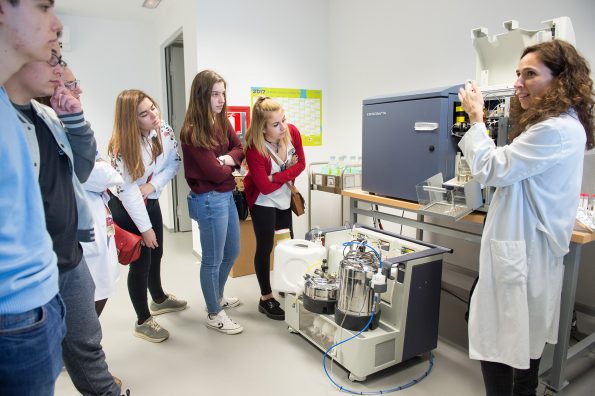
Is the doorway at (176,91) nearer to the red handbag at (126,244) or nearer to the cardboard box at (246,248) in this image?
the cardboard box at (246,248)

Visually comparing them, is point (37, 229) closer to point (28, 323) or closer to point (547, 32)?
point (28, 323)

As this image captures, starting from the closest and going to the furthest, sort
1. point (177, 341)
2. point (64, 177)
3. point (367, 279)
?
point (64, 177)
point (367, 279)
point (177, 341)

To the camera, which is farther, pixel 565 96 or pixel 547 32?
pixel 547 32

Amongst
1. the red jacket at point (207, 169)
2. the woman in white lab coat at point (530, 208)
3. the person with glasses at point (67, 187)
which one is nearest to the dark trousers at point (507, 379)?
the woman in white lab coat at point (530, 208)

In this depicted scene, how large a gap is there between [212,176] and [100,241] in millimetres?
659

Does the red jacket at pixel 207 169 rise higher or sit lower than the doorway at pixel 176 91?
lower

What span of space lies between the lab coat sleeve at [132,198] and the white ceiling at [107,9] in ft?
8.88

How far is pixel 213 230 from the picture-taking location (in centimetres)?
217

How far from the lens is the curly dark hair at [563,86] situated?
1.26 metres

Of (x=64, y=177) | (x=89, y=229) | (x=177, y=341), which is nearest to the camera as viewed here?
(x=64, y=177)

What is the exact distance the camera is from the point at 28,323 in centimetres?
72

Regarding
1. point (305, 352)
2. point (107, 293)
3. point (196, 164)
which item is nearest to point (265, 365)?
point (305, 352)

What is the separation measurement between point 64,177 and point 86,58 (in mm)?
Answer: 4216

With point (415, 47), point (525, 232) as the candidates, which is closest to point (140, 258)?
point (525, 232)
